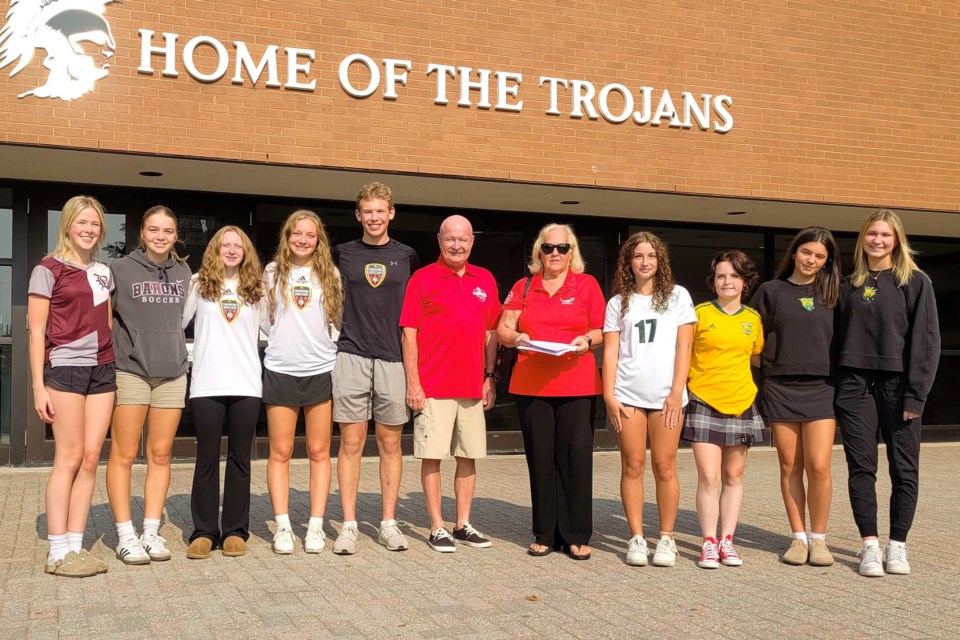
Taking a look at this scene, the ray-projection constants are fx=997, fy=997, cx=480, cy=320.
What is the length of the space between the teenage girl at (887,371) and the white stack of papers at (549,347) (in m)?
1.52

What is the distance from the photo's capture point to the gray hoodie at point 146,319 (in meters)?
5.46

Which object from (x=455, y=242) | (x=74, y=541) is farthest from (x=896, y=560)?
(x=74, y=541)

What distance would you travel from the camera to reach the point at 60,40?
333 inches

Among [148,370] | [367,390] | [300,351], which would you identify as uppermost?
[300,351]

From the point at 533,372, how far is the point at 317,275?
1396 millimetres

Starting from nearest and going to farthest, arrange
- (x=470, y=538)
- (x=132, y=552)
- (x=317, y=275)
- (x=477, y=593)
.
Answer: (x=477, y=593) < (x=132, y=552) < (x=317, y=275) < (x=470, y=538)

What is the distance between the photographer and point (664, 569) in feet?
18.0

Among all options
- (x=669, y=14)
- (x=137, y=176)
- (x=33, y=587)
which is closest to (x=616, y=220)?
(x=669, y=14)

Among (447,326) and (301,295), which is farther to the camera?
(447,326)

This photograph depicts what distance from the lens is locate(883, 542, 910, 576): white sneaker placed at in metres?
5.35

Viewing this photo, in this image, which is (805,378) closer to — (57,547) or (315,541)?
(315,541)

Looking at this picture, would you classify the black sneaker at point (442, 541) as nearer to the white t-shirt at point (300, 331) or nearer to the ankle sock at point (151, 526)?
the white t-shirt at point (300, 331)

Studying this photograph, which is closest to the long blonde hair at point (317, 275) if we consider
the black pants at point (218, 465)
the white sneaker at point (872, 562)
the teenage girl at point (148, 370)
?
the teenage girl at point (148, 370)

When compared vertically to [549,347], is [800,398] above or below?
below
